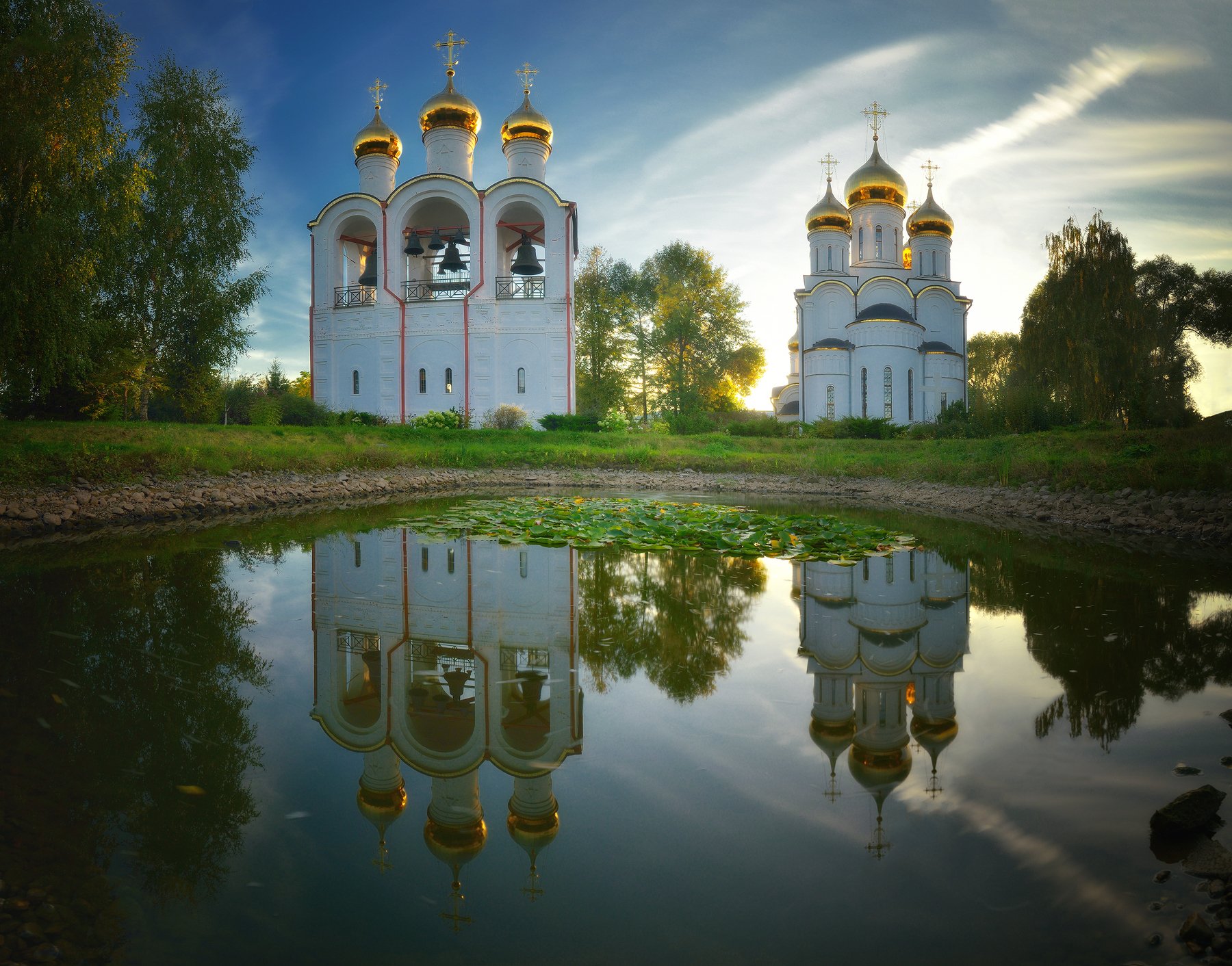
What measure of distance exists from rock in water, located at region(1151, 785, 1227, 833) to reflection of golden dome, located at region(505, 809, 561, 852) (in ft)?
5.96

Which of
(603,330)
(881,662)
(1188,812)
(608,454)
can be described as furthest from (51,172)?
(603,330)

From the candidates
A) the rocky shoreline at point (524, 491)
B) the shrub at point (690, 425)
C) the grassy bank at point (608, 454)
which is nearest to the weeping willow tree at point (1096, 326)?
the grassy bank at point (608, 454)

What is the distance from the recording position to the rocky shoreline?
849 centimetres

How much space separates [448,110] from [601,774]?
2929 centimetres

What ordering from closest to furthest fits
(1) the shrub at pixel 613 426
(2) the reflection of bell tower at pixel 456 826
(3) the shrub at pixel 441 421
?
(2) the reflection of bell tower at pixel 456 826
(3) the shrub at pixel 441 421
(1) the shrub at pixel 613 426

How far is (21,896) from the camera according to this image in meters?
1.66

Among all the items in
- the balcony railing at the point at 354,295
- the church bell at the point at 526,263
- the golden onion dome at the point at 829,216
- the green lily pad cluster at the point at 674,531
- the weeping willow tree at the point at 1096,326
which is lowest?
the green lily pad cluster at the point at 674,531

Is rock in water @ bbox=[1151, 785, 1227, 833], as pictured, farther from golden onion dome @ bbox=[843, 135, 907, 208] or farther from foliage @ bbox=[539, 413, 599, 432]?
golden onion dome @ bbox=[843, 135, 907, 208]

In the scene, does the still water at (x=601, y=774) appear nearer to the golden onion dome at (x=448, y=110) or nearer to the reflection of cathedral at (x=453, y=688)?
the reflection of cathedral at (x=453, y=688)

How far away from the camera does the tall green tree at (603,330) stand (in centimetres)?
3453

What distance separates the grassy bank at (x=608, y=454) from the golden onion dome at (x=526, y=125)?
13255 millimetres

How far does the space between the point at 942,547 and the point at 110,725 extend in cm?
777

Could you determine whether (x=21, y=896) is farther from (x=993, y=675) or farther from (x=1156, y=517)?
(x=1156, y=517)

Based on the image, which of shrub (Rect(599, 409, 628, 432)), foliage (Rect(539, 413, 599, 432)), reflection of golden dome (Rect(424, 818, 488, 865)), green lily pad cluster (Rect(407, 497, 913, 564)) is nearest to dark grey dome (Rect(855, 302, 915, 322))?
shrub (Rect(599, 409, 628, 432))
